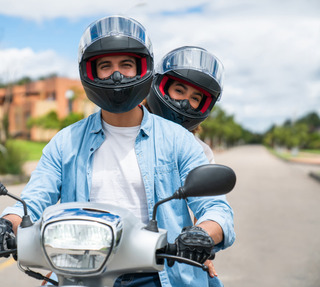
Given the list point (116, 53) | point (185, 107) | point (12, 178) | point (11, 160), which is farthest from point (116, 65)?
point (11, 160)

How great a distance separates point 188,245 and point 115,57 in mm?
864

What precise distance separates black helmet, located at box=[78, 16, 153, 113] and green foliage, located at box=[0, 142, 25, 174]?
15178 mm

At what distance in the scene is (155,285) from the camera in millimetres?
1792

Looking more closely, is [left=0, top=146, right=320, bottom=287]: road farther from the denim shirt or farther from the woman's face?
Answer: the denim shirt

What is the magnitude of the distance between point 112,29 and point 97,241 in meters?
0.92

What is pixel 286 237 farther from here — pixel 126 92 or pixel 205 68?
pixel 126 92

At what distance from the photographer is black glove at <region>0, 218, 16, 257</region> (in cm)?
147

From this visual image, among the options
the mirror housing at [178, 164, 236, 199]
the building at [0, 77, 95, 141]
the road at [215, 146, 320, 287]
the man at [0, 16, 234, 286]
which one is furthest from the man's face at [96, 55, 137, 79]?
the building at [0, 77, 95, 141]

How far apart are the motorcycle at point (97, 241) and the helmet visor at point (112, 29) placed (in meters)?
0.68

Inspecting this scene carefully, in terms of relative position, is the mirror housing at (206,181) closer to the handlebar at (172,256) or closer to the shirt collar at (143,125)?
the handlebar at (172,256)

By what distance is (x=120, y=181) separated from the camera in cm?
187

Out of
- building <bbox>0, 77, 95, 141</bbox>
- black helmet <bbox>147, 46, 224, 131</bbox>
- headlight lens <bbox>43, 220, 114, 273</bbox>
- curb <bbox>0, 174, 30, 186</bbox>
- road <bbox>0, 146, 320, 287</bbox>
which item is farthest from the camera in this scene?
building <bbox>0, 77, 95, 141</bbox>

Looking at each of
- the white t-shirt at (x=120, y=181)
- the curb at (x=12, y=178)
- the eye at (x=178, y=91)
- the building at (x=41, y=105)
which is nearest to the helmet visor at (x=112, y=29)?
the white t-shirt at (x=120, y=181)

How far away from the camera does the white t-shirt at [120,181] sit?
1859mm
